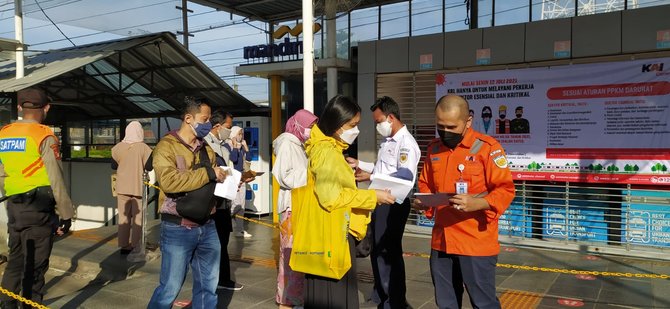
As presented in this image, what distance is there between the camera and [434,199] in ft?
10.5

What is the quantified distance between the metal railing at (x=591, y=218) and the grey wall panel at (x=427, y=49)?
7.48 feet

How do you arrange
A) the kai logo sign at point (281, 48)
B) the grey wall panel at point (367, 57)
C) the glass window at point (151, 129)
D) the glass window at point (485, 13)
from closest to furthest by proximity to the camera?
the grey wall panel at point (367, 57) → the glass window at point (485, 13) → the kai logo sign at point (281, 48) → the glass window at point (151, 129)

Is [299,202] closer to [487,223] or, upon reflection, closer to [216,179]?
[216,179]

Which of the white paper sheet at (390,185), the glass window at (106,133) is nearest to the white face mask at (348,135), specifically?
the white paper sheet at (390,185)

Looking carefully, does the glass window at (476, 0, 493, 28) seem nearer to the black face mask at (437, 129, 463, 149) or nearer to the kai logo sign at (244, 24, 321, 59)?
the kai logo sign at (244, 24, 321, 59)

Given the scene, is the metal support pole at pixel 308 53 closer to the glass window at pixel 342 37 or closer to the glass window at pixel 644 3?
the glass window at pixel 342 37

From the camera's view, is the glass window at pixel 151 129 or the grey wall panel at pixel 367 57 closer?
the grey wall panel at pixel 367 57

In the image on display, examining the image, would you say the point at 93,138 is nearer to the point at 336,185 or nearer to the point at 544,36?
the point at 544,36

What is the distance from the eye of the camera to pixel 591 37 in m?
7.10

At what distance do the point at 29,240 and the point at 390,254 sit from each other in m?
2.89

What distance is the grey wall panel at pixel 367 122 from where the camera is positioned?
8.70 metres

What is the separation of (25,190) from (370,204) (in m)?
2.78

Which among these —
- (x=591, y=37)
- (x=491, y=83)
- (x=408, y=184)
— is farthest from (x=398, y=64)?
(x=408, y=184)

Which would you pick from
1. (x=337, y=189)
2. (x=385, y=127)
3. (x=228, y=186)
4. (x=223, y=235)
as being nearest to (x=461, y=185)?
(x=337, y=189)
